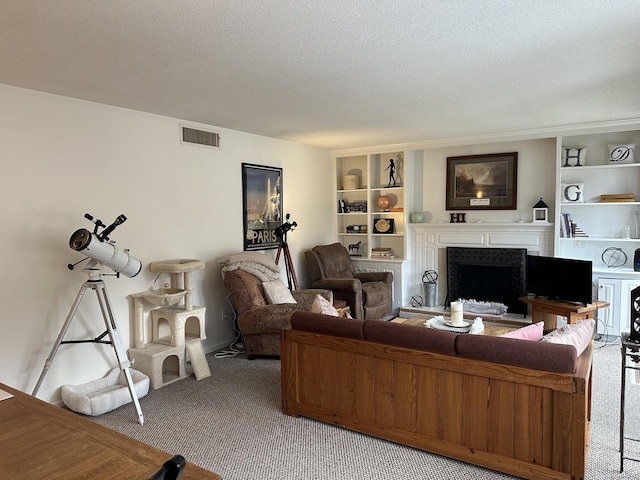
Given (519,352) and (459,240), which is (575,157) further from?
(519,352)

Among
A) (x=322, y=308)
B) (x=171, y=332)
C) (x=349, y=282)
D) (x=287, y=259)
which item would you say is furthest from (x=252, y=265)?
(x=322, y=308)

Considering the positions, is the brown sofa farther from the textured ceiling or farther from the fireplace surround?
the fireplace surround

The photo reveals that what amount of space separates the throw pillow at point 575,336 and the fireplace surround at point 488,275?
3.20 meters

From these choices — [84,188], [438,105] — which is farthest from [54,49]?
[438,105]

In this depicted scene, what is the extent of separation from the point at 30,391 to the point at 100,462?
267 cm

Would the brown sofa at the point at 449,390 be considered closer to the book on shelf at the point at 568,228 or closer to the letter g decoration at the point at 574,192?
the book on shelf at the point at 568,228

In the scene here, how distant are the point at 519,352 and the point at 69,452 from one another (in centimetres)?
209

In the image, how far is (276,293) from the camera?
4.69m

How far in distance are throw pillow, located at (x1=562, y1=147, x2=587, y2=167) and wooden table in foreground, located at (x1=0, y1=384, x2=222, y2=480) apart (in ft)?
18.1

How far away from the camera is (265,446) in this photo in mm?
2867

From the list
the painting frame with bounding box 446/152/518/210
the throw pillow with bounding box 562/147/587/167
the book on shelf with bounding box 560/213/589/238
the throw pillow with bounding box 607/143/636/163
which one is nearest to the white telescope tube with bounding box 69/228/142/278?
the painting frame with bounding box 446/152/518/210

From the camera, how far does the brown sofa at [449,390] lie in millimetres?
2324

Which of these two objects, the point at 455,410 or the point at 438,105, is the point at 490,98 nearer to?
the point at 438,105

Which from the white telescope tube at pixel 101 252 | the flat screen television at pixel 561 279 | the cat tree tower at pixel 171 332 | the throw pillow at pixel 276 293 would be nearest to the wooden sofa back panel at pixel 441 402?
the cat tree tower at pixel 171 332
